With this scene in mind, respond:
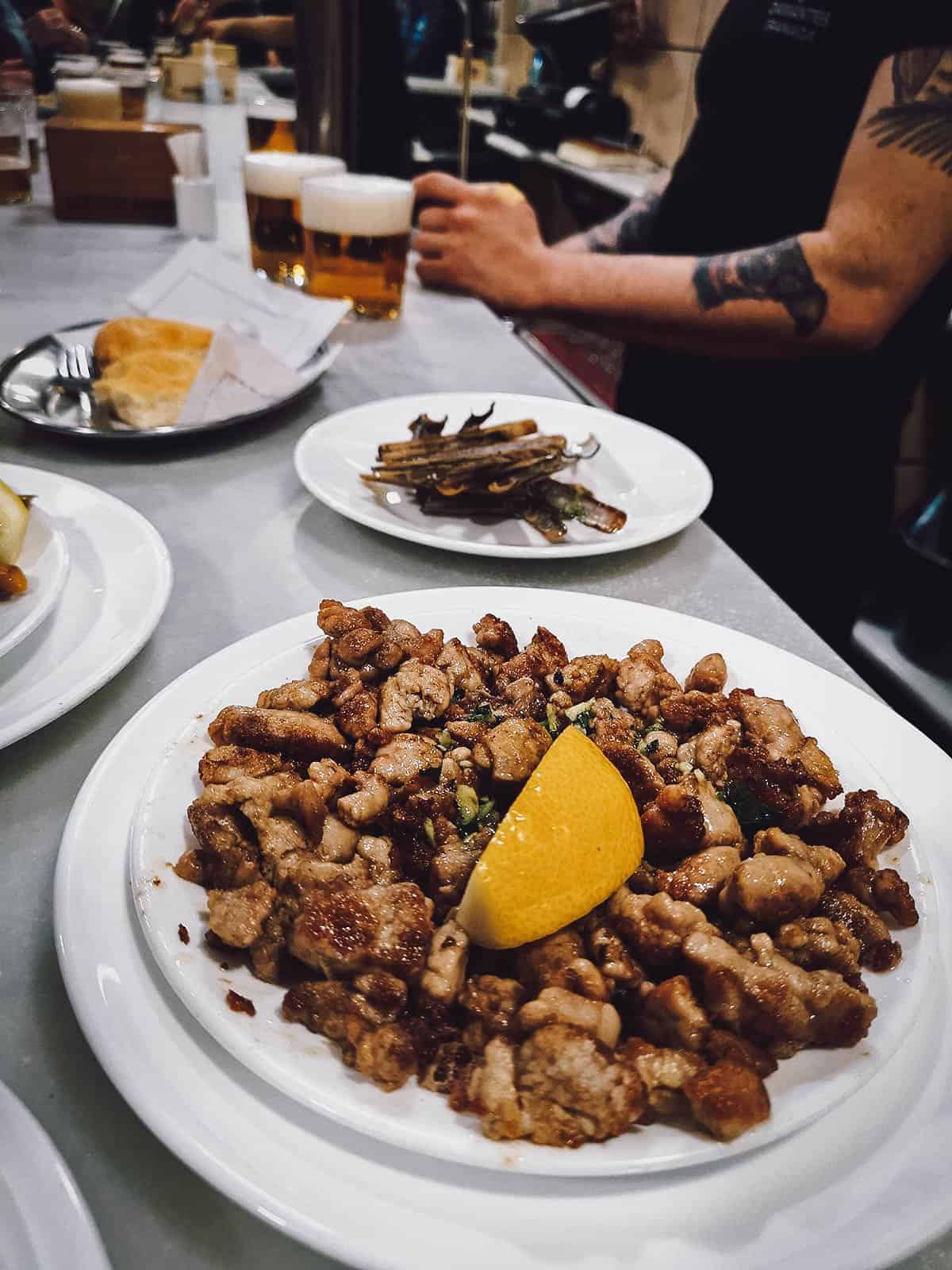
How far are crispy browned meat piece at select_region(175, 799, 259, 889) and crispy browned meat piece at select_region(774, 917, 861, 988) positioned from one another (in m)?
0.42

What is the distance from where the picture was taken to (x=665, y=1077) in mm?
590

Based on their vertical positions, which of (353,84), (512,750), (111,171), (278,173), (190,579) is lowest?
(190,579)

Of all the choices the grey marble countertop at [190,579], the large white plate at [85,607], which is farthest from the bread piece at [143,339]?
the large white plate at [85,607]

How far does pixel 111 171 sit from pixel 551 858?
2.97 m

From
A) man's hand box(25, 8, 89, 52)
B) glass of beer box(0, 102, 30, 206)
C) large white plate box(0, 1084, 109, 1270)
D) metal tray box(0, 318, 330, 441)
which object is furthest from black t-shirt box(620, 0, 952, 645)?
man's hand box(25, 8, 89, 52)

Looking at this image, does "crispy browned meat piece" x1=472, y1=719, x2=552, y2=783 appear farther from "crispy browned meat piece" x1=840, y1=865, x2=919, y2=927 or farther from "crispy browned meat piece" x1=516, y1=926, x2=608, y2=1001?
"crispy browned meat piece" x1=840, y1=865, x2=919, y2=927

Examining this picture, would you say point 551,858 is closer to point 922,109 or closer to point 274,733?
point 274,733

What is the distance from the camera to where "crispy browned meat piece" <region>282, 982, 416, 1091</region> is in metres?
0.58

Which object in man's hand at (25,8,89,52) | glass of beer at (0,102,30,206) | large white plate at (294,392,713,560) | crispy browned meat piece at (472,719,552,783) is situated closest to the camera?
crispy browned meat piece at (472,719,552,783)

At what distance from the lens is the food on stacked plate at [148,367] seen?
155cm

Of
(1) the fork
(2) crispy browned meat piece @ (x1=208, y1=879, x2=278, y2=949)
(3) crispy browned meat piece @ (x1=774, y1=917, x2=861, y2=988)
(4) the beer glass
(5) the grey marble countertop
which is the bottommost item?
(5) the grey marble countertop

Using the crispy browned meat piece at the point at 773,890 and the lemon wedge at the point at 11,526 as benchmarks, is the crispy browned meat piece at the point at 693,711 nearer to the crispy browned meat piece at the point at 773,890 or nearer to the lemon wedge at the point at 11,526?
the crispy browned meat piece at the point at 773,890

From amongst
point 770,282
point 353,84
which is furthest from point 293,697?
point 353,84

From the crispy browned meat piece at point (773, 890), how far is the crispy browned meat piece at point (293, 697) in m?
0.44
